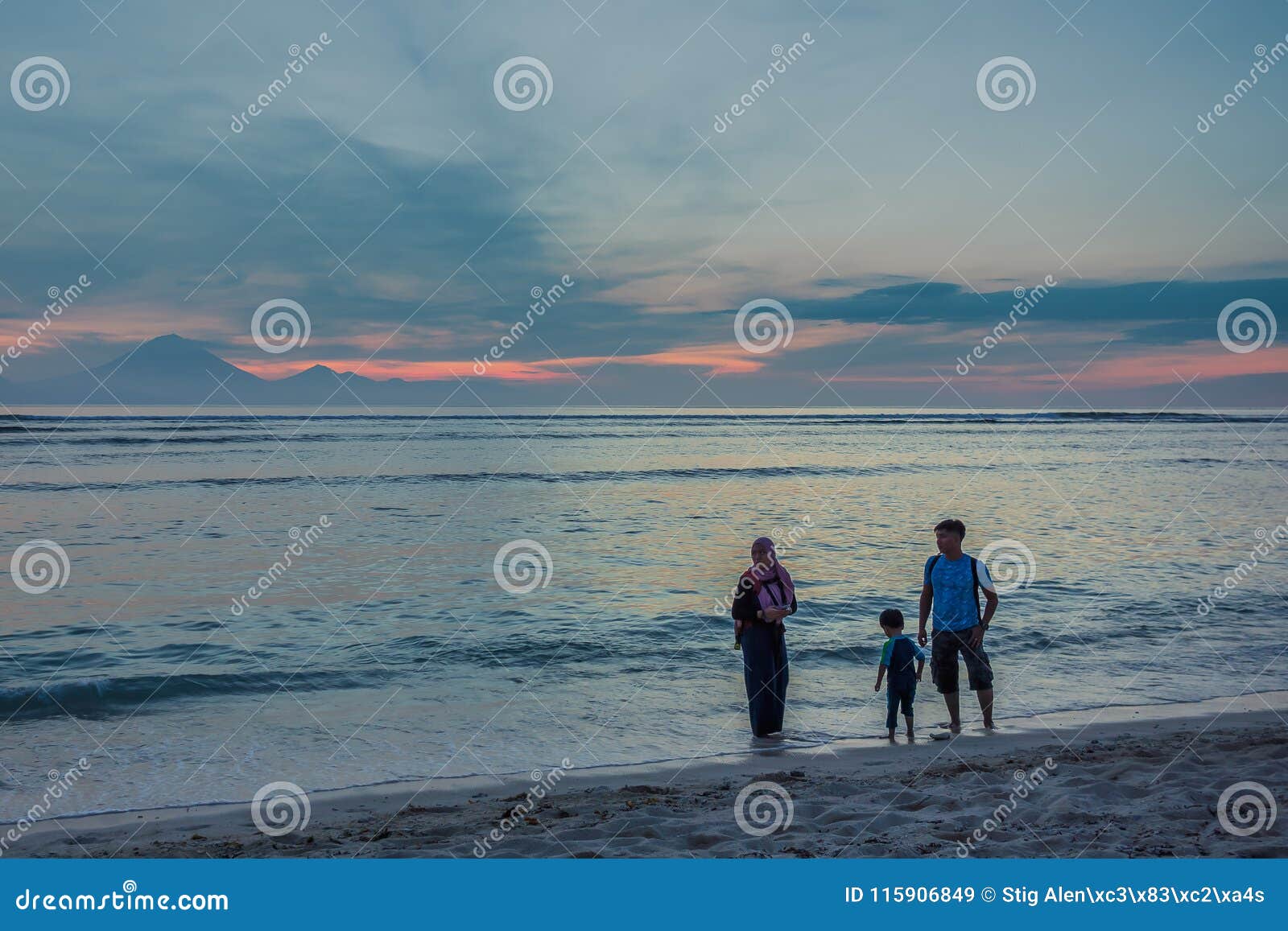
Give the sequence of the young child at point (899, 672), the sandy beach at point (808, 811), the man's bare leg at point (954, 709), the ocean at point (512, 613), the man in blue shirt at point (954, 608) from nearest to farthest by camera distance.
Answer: the sandy beach at point (808, 811)
the man in blue shirt at point (954, 608)
the young child at point (899, 672)
the ocean at point (512, 613)
the man's bare leg at point (954, 709)

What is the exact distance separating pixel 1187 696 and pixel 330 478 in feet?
106

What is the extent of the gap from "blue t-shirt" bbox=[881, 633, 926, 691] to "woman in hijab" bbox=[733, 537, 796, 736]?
101 centimetres

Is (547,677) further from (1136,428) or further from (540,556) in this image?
(1136,428)

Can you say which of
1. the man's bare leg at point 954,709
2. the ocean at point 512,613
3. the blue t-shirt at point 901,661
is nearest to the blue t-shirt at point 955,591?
the blue t-shirt at point 901,661

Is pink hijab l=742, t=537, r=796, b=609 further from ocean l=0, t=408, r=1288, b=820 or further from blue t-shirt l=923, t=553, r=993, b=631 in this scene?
ocean l=0, t=408, r=1288, b=820

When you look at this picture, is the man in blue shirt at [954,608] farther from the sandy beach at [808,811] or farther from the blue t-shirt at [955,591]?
the sandy beach at [808,811]

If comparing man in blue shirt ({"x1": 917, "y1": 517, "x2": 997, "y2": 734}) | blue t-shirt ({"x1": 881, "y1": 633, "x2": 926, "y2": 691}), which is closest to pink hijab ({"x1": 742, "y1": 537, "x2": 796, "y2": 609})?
blue t-shirt ({"x1": 881, "y1": 633, "x2": 926, "y2": 691})

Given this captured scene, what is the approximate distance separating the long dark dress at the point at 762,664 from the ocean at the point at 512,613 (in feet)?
1.09

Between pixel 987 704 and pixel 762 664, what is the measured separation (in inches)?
98.5

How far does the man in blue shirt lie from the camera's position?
8.21 metres

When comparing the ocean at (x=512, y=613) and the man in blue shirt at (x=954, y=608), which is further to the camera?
the ocean at (x=512, y=613)

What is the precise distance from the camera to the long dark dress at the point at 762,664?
8383mm

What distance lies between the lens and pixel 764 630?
849cm

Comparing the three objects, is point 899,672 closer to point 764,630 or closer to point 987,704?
point 987,704
